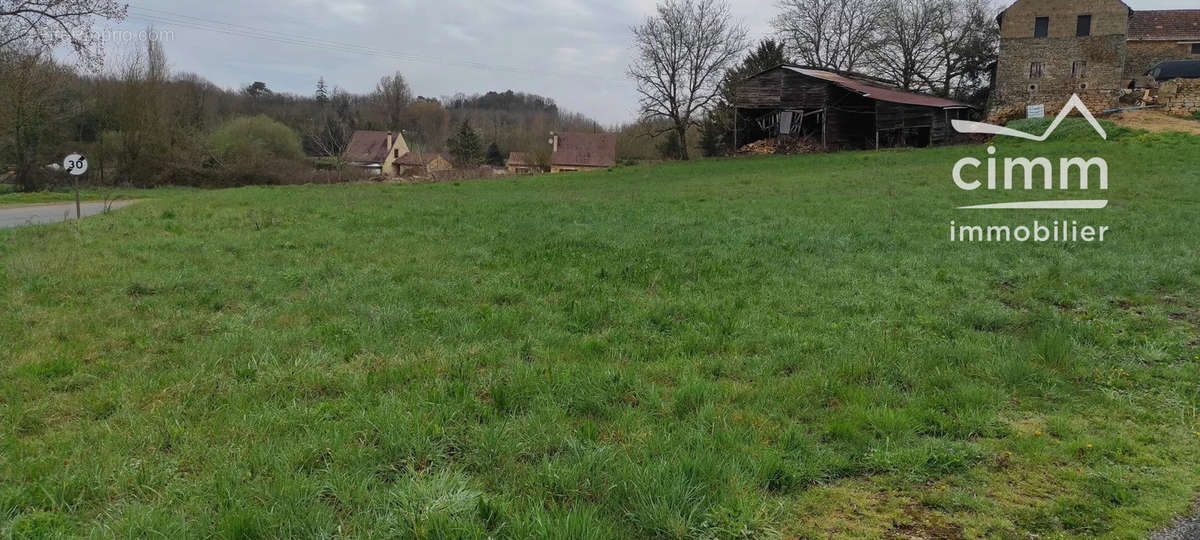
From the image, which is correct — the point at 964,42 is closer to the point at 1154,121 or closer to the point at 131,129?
the point at 1154,121

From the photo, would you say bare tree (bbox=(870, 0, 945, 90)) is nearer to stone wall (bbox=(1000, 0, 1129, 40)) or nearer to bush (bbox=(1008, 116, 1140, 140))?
stone wall (bbox=(1000, 0, 1129, 40))

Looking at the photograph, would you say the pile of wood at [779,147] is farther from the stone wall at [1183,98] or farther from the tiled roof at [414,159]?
the tiled roof at [414,159]

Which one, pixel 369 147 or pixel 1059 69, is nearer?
pixel 1059 69

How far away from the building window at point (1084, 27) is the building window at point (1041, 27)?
1.48m

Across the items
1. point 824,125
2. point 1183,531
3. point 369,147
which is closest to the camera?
point 1183,531

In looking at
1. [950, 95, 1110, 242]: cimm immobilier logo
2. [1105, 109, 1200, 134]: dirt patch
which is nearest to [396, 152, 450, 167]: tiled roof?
[950, 95, 1110, 242]: cimm immobilier logo

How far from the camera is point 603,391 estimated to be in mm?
4047

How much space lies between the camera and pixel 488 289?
6.88 metres

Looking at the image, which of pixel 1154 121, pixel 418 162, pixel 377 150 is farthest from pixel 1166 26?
pixel 377 150

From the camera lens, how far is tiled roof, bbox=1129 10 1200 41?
4122 centimetres

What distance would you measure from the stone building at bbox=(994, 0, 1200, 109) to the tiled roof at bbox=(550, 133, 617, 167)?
1296 inches

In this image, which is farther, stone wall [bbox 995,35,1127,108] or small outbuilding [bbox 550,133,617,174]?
small outbuilding [bbox 550,133,617,174]

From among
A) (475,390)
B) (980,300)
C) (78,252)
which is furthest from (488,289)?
(78,252)

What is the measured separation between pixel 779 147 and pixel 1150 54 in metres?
27.3
